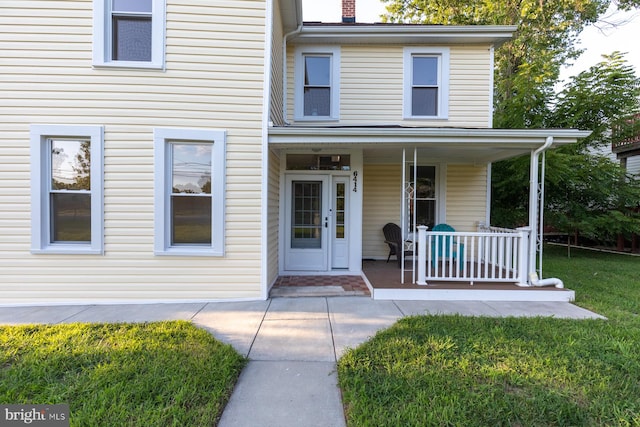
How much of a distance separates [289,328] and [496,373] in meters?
2.14

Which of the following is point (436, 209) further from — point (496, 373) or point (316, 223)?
point (496, 373)

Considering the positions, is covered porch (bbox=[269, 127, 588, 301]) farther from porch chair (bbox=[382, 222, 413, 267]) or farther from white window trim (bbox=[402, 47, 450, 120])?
white window trim (bbox=[402, 47, 450, 120])

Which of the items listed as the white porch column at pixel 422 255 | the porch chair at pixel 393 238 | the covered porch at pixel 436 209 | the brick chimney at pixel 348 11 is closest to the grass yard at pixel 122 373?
the covered porch at pixel 436 209

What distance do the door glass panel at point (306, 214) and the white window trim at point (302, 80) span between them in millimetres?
1722

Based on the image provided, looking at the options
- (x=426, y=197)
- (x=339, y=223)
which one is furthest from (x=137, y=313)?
(x=426, y=197)

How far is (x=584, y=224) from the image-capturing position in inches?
319

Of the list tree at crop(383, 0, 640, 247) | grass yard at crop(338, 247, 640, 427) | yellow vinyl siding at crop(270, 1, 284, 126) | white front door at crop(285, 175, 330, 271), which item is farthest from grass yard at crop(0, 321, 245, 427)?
tree at crop(383, 0, 640, 247)

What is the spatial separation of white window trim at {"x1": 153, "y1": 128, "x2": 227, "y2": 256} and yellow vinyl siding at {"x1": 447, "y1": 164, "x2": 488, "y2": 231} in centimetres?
513

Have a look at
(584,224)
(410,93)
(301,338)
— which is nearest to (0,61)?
(301,338)

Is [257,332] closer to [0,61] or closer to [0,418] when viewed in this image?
[0,418]

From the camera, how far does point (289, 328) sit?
3.56 m

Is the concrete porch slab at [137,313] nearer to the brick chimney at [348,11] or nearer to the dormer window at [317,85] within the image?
the dormer window at [317,85]

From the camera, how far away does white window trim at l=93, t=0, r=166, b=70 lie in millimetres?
4332

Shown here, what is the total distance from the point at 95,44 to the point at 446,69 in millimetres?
6624
